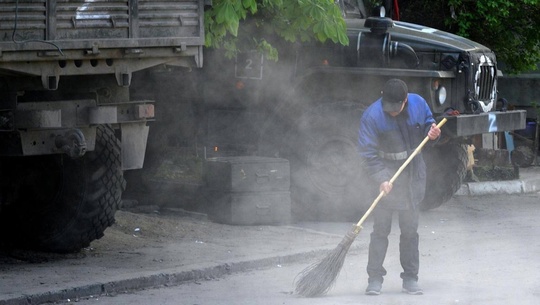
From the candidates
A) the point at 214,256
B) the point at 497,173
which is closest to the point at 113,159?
the point at 214,256

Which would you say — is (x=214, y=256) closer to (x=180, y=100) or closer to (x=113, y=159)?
(x=113, y=159)

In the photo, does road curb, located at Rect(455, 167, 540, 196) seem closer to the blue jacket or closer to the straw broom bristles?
the blue jacket

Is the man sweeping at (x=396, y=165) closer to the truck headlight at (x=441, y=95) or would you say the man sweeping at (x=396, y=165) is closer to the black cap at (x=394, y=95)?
the black cap at (x=394, y=95)

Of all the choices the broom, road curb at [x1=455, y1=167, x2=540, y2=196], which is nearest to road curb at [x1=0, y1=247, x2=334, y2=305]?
the broom

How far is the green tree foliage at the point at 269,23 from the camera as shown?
32.4 feet

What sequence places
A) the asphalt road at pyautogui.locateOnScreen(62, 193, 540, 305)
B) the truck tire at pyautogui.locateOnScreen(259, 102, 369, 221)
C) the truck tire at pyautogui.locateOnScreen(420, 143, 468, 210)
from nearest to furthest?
the asphalt road at pyautogui.locateOnScreen(62, 193, 540, 305), the truck tire at pyautogui.locateOnScreen(259, 102, 369, 221), the truck tire at pyautogui.locateOnScreen(420, 143, 468, 210)

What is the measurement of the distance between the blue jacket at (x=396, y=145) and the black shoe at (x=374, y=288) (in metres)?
0.57

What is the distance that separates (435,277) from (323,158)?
3.28 metres

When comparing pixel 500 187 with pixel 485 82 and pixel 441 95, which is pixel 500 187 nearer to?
pixel 485 82

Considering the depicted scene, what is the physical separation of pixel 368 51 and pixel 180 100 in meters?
2.11

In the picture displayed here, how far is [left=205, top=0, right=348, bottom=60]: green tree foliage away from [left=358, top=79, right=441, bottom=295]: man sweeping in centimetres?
222

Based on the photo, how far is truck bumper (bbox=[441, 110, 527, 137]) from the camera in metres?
10.7

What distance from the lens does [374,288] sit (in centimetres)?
790

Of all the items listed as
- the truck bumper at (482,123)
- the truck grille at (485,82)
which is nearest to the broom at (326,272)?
the truck bumper at (482,123)
